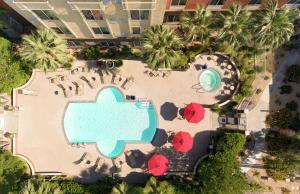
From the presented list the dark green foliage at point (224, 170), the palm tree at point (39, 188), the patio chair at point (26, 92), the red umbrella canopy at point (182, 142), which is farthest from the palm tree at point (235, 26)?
the palm tree at point (39, 188)

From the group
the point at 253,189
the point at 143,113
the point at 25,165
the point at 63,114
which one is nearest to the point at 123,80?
the point at 143,113

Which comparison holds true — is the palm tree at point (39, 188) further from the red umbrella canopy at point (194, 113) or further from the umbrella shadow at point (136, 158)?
the red umbrella canopy at point (194, 113)

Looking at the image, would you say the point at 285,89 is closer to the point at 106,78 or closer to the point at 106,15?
the point at 106,78

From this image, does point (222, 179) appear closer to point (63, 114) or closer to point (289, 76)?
point (289, 76)

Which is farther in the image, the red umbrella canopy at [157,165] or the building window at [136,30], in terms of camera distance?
the red umbrella canopy at [157,165]

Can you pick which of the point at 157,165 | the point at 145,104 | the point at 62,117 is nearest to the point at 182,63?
the point at 145,104
